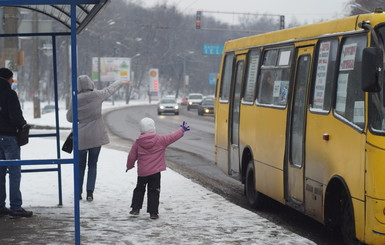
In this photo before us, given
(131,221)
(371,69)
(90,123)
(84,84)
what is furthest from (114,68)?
(371,69)

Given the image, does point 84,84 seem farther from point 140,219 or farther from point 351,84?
point 351,84

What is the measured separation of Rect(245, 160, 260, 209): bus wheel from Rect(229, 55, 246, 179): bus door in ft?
1.75

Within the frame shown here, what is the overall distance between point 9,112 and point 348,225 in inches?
155

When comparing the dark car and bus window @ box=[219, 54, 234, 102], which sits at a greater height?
bus window @ box=[219, 54, 234, 102]

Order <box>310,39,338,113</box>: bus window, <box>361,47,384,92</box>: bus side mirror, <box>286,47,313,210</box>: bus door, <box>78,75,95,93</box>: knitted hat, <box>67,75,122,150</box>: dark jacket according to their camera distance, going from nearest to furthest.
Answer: <box>361,47,384,92</box>: bus side mirror
<box>310,39,338,113</box>: bus window
<box>286,47,313,210</box>: bus door
<box>67,75,122,150</box>: dark jacket
<box>78,75,95,93</box>: knitted hat

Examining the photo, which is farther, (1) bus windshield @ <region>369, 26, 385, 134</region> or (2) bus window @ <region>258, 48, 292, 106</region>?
(2) bus window @ <region>258, 48, 292, 106</region>

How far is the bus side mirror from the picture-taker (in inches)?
281

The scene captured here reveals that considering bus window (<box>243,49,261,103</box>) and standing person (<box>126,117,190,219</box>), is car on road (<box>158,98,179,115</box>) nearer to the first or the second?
bus window (<box>243,49,261,103</box>)

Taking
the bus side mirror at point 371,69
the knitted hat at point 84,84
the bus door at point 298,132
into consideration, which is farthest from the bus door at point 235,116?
the bus side mirror at point 371,69

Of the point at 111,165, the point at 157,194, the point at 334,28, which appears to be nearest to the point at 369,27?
the point at 334,28

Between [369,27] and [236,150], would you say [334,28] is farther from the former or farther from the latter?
[236,150]

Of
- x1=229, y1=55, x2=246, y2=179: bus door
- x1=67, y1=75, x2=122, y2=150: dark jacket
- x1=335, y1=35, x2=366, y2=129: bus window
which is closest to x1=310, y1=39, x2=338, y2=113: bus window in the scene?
x1=335, y1=35, x2=366, y2=129: bus window

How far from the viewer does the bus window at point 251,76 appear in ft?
40.0

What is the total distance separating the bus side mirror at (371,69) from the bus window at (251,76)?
4876 millimetres
